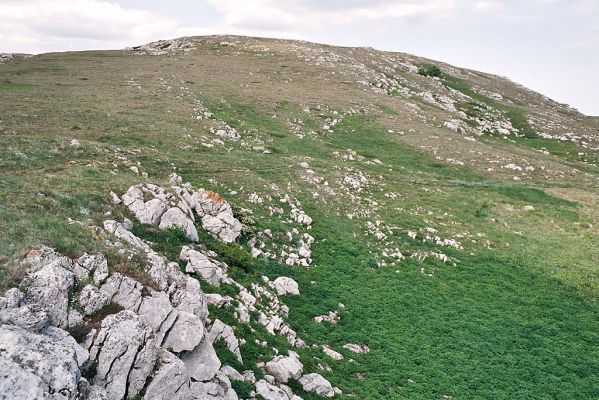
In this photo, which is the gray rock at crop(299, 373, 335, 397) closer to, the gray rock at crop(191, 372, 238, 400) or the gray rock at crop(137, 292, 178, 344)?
the gray rock at crop(191, 372, 238, 400)

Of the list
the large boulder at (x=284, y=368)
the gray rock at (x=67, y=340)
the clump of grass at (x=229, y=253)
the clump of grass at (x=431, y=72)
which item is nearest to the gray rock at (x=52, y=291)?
the gray rock at (x=67, y=340)

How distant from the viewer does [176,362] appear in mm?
14375

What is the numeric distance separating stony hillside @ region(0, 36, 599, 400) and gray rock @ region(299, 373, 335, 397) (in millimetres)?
126

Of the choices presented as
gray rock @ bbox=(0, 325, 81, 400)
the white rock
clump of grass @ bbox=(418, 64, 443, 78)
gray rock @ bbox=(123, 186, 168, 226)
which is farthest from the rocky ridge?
clump of grass @ bbox=(418, 64, 443, 78)

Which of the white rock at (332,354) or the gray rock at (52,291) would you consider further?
the white rock at (332,354)

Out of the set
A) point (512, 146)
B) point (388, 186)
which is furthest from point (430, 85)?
point (388, 186)

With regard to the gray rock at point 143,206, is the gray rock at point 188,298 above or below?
below

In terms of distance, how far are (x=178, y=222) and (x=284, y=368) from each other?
440 inches

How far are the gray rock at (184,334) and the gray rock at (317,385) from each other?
6107 millimetres

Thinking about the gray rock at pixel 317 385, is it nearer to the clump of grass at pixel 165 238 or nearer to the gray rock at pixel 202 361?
the gray rock at pixel 202 361

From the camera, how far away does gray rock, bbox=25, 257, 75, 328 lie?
544 inches

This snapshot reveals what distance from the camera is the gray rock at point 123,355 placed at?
13172mm

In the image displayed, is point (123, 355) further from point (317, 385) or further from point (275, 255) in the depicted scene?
point (275, 255)

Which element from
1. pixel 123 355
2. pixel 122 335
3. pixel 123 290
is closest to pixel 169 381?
pixel 123 355
